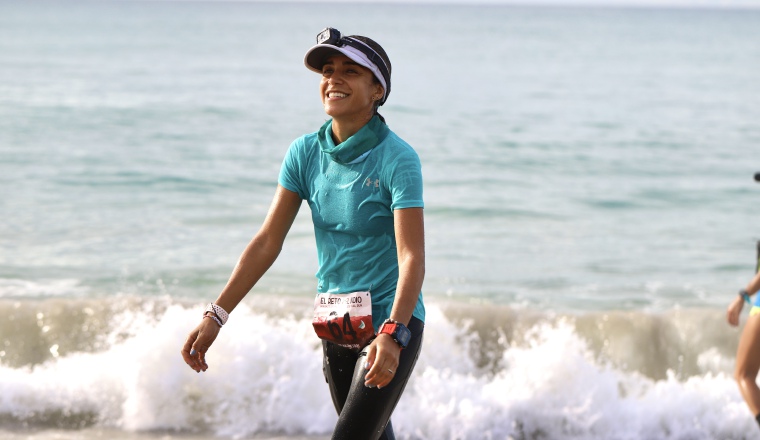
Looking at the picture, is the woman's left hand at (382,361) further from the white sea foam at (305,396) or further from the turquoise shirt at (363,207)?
the white sea foam at (305,396)

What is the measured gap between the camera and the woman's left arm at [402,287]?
2832 millimetres

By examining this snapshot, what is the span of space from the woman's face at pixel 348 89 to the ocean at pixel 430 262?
11.2 feet

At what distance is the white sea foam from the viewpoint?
633cm

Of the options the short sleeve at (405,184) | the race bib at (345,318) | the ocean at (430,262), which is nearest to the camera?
the short sleeve at (405,184)

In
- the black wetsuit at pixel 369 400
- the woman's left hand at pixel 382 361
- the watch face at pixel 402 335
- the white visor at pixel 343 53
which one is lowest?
the black wetsuit at pixel 369 400

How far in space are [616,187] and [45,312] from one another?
10830 mm

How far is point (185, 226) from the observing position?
12789mm

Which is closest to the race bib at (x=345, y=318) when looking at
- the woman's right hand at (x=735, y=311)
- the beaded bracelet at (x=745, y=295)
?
the beaded bracelet at (x=745, y=295)

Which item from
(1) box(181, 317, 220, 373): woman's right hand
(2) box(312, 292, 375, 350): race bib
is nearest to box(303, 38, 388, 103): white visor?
(2) box(312, 292, 375, 350): race bib

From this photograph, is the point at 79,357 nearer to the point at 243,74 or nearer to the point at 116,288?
the point at 116,288

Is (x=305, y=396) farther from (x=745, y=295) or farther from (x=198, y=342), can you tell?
(x=198, y=342)

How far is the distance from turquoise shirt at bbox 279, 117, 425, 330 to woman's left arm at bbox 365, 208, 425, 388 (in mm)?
65

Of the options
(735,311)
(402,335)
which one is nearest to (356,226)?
(402,335)

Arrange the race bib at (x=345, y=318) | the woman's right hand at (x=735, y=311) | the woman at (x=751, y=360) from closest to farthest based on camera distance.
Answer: the race bib at (x=345, y=318) → the woman at (x=751, y=360) → the woman's right hand at (x=735, y=311)
